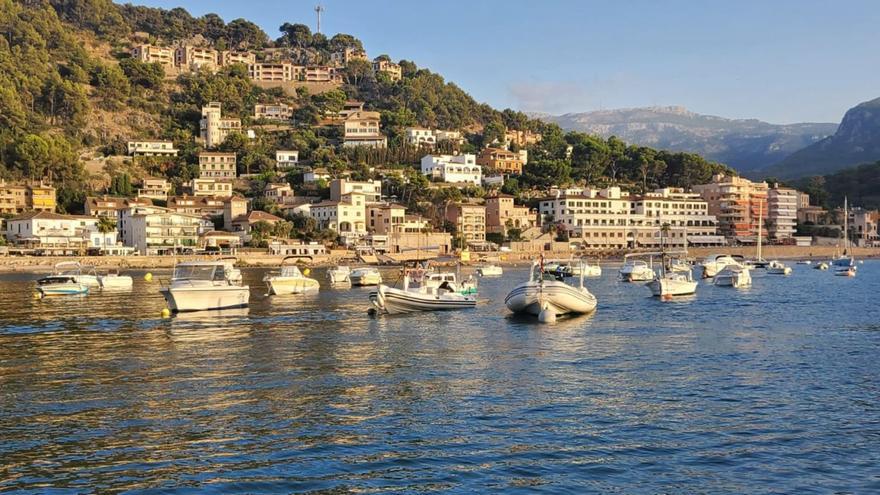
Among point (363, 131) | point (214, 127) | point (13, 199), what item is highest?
point (363, 131)

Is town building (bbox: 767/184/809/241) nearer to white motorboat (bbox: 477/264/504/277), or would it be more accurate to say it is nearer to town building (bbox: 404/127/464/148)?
town building (bbox: 404/127/464/148)

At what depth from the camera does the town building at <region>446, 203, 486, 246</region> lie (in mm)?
118875

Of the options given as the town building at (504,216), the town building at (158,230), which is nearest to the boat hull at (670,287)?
the town building at (158,230)

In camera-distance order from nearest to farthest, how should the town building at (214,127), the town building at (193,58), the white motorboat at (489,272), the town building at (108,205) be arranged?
the white motorboat at (489,272) → the town building at (108,205) → the town building at (214,127) → the town building at (193,58)

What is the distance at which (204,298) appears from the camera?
3859cm

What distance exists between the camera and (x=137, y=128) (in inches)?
5812

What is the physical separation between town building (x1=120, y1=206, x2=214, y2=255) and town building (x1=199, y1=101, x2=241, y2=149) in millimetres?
41611

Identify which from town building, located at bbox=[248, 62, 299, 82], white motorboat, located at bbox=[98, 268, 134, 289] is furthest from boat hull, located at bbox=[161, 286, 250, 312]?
town building, located at bbox=[248, 62, 299, 82]

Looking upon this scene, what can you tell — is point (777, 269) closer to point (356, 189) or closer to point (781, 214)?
point (356, 189)

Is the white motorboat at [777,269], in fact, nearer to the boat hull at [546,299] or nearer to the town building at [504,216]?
the town building at [504,216]

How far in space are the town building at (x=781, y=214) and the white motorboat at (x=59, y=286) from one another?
123 m

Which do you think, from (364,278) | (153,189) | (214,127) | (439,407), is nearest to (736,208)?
(214,127)

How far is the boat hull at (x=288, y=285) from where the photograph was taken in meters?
50.8

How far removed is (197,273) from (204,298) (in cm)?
228
